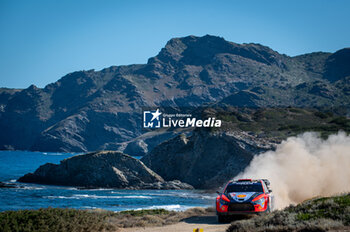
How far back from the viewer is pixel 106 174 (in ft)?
263

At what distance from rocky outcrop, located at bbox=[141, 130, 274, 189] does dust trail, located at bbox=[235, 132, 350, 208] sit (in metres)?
34.9

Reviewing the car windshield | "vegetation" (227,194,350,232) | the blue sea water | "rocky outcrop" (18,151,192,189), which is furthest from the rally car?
"rocky outcrop" (18,151,192,189)

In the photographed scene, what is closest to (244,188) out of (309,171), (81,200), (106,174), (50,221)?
(50,221)

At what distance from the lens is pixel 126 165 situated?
80.6m

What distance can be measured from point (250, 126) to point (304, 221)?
81957 millimetres

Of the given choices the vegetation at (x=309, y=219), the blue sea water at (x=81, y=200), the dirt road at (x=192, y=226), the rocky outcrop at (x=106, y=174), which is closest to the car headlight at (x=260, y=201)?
the dirt road at (x=192, y=226)

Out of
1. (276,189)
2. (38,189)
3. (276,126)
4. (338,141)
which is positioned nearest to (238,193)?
(276,189)

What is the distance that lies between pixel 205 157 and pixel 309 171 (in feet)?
171

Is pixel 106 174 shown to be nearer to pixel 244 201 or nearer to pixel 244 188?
pixel 244 188

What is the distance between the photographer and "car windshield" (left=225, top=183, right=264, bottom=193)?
20266 millimetres

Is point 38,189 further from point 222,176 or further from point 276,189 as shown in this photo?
point 276,189

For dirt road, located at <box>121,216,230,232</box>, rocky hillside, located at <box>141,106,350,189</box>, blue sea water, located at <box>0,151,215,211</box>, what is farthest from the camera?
rocky hillside, located at <box>141,106,350,189</box>

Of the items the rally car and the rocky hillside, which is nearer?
the rally car

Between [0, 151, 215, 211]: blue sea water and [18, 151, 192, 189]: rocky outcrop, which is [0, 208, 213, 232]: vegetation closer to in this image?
[0, 151, 215, 211]: blue sea water
